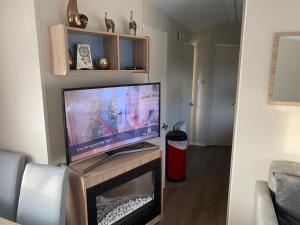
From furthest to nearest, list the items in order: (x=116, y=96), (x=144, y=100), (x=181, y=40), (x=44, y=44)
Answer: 1. (x=181, y=40)
2. (x=144, y=100)
3. (x=116, y=96)
4. (x=44, y=44)

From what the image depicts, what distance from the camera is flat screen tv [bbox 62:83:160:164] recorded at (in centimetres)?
186

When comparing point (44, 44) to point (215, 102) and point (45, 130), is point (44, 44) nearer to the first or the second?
point (45, 130)

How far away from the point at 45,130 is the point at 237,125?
1550 millimetres

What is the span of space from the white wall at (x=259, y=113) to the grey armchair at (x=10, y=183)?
1773 mm

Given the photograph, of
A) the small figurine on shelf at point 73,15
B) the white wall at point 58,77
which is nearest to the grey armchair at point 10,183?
the white wall at point 58,77

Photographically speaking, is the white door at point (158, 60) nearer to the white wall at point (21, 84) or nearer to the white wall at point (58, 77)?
the white wall at point (58, 77)

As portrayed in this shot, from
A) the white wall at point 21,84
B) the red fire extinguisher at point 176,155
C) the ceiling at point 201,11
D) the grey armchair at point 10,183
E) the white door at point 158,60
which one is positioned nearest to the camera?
the white wall at point 21,84

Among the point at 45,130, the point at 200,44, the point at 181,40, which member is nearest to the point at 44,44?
the point at 45,130

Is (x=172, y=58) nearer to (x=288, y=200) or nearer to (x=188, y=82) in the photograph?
(x=188, y=82)

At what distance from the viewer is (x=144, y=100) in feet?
8.04

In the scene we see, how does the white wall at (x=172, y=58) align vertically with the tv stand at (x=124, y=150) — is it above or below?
above

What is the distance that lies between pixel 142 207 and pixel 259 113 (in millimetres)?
1474

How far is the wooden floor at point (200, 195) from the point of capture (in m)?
2.67

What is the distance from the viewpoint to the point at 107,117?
2.14m
